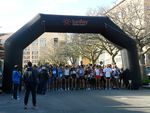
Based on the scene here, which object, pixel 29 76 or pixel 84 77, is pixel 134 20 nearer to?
pixel 84 77

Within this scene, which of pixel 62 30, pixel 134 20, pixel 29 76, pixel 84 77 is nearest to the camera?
pixel 29 76

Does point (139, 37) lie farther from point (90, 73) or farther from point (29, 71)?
point (29, 71)

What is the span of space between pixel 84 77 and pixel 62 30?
3.49 meters

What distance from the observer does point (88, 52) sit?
68.4 meters

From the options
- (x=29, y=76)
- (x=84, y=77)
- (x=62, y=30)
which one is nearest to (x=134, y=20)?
(x=84, y=77)

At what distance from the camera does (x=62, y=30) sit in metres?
27.8

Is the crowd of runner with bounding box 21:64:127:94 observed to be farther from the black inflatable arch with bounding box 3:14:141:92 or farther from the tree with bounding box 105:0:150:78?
the tree with bounding box 105:0:150:78

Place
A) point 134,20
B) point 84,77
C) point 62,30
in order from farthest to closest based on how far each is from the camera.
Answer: point 134,20, point 84,77, point 62,30

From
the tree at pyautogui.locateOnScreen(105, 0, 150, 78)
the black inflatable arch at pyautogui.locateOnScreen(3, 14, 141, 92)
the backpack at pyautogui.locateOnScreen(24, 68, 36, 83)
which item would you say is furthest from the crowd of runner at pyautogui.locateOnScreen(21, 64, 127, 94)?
the tree at pyautogui.locateOnScreen(105, 0, 150, 78)

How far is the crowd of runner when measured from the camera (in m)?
28.0

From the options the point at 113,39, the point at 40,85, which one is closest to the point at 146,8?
the point at 113,39

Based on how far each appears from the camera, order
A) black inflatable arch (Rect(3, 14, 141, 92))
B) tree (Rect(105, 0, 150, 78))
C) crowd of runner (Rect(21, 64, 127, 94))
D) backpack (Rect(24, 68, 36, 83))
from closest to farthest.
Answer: backpack (Rect(24, 68, 36, 83)), black inflatable arch (Rect(3, 14, 141, 92)), crowd of runner (Rect(21, 64, 127, 94)), tree (Rect(105, 0, 150, 78))

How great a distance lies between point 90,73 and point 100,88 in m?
1.28

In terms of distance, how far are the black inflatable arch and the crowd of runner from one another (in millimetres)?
1251
